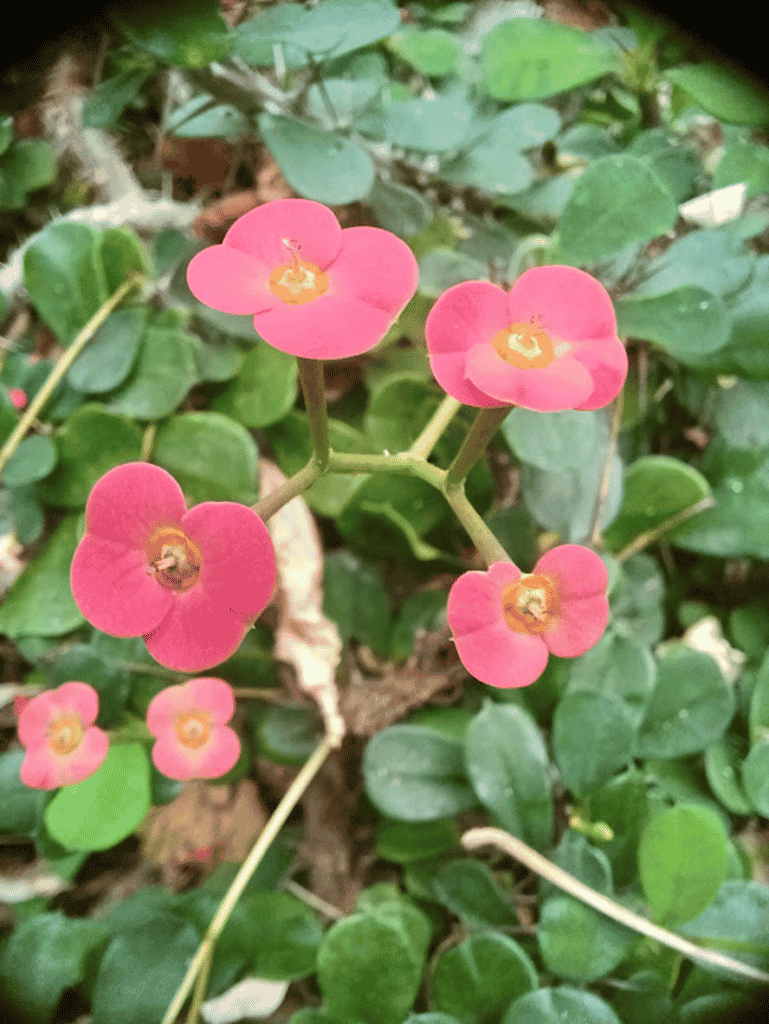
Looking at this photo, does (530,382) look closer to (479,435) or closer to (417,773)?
(479,435)

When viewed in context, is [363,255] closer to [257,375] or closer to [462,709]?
[257,375]

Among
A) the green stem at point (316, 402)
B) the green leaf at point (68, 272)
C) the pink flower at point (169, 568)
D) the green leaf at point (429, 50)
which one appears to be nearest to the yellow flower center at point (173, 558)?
the pink flower at point (169, 568)

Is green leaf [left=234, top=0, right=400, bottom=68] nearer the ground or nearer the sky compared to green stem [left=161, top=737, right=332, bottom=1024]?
nearer the sky

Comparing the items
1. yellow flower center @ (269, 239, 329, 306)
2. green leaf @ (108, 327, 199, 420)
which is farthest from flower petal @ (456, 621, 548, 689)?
green leaf @ (108, 327, 199, 420)

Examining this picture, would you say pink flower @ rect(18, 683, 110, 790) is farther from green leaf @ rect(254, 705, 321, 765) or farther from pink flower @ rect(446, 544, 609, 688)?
pink flower @ rect(446, 544, 609, 688)

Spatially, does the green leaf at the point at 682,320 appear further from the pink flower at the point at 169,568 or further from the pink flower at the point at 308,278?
the pink flower at the point at 169,568

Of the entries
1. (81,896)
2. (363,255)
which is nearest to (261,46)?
(363,255)
